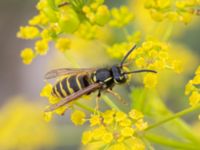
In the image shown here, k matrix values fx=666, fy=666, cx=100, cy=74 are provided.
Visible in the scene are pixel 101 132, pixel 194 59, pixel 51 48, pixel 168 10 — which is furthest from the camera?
pixel 51 48

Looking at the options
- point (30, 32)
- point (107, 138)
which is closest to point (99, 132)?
point (107, 138)

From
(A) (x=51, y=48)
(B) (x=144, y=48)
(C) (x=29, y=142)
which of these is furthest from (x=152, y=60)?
(A) (x=51, y=48)

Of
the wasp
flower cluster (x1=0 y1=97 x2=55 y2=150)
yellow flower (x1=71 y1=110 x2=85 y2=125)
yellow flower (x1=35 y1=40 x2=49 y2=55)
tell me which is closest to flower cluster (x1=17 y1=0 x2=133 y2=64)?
yellow flower (x1=35 y1=40 x2=49 y2=55)

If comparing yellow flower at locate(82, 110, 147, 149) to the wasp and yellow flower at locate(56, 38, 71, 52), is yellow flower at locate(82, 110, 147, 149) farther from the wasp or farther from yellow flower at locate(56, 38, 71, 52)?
yellow flower at locate(56, 38, 71, 52)

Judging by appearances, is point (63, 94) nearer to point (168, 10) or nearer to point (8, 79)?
point (168, 10)

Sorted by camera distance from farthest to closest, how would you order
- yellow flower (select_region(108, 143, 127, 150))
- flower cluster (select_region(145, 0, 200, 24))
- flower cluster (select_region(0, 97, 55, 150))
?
1. flower cluster (select_region(0, 97, 55, 150))
2. flower cluster (select_region(145, 0, 200, 24))
3. yellow flower (select_region(108, 143, 127, 150))
